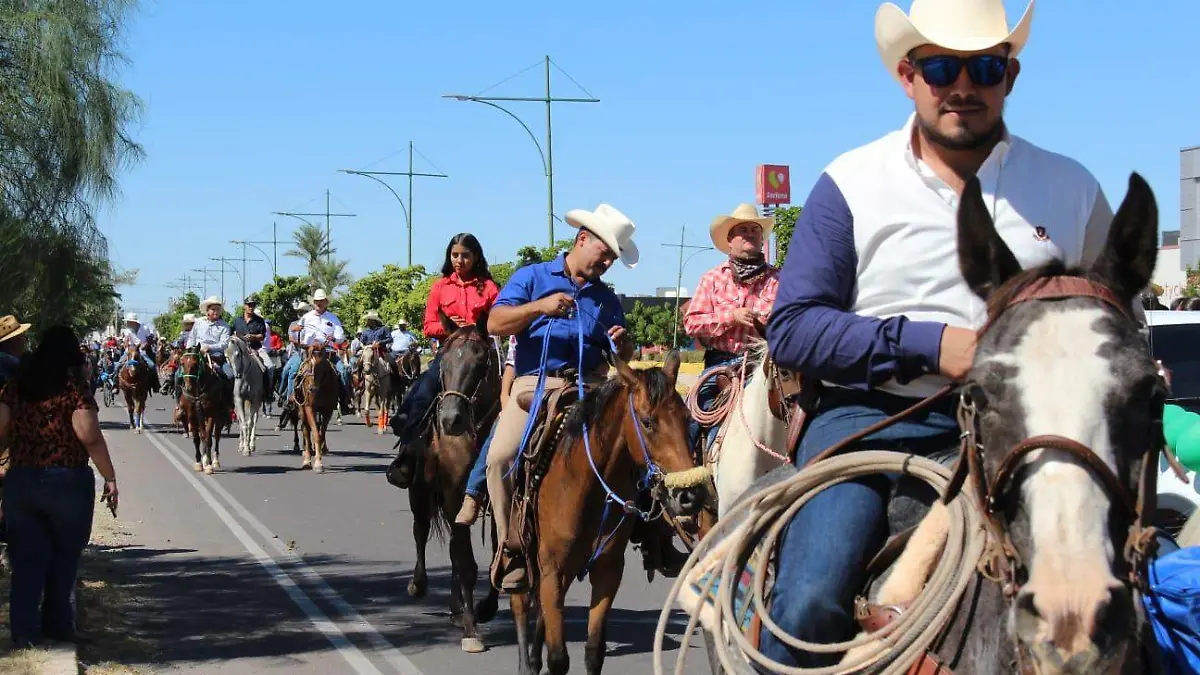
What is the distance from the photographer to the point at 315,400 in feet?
72.6

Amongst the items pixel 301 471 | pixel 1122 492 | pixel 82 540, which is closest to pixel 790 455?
pixel 1122 492

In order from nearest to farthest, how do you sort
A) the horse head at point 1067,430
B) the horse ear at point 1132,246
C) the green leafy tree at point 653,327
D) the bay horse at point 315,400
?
the horse head at point 1067,430 < the horse ear at point 1132,246 < the bay horse at point 315,400 < the green leafy tree at point 653,327

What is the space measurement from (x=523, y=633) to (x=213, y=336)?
16623mm

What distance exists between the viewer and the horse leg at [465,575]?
9.27m

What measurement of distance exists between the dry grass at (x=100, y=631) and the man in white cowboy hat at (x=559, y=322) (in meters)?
2.41

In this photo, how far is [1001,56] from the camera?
11.4 feet

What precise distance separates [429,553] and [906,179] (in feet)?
34.3

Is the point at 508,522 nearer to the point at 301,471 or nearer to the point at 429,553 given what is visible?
the point at 429,553

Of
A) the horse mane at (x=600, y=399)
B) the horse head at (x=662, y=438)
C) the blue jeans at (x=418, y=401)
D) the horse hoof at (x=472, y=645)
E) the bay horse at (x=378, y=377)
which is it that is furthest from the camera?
the bay horse at (x=378, y=377)

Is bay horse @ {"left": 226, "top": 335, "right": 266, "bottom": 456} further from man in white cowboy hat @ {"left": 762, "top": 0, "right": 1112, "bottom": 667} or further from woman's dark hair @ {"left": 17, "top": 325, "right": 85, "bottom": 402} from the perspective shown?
man in white cowboy hat @ {"left": 762, "top": 0, "right": 1112, "bottom": 667}

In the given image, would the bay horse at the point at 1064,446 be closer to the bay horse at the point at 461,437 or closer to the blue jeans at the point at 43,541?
the bay horse at the point at 461,437

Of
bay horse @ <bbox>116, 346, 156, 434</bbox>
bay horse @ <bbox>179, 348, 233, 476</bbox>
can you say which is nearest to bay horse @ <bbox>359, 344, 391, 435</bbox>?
bay horse @ <bbox>116, 346, 156, 434</bbox>

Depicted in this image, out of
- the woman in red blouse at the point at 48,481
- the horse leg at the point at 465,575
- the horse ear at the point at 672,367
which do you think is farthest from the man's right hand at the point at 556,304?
the woman in red blouse at the point at 48,481

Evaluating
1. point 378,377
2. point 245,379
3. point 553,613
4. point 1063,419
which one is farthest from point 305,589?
point 378,377
